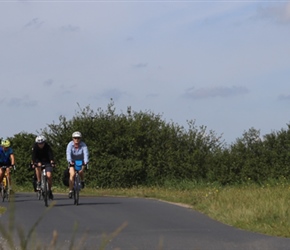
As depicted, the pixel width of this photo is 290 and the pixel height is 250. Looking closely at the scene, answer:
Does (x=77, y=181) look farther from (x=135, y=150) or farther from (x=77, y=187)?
(x=135, y=150)

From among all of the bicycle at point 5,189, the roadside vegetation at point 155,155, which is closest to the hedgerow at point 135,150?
the roadside vegetation at point 155,155

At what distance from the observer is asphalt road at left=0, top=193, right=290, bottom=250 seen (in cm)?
1256

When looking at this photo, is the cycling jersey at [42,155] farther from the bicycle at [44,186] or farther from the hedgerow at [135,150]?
the hedgerow at [135,150]

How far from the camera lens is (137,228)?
15.1 m

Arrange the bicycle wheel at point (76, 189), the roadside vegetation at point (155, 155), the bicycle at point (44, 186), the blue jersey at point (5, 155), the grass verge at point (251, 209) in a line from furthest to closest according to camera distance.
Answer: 1. the roadside vegetation at point (155, 155)
2. the blue jersey at point (5, 155)
3. the bicycle wheel at point (76, 189)
4. the bicycle at point (44, 186)
5. the grass verge at point (251, 209)

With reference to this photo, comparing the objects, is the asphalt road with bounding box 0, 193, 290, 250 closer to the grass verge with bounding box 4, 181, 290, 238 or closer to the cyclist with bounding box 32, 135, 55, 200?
the grass verge with bounding box 4, 181, 290, 238

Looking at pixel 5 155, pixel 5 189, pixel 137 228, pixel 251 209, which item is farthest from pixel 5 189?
pixel 137 228

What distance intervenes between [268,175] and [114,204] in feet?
43.5

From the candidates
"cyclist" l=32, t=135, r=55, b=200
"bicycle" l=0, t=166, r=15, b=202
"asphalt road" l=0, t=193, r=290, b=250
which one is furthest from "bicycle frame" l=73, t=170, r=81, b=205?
"bicycle" l=0, t=166, r=15, b=202

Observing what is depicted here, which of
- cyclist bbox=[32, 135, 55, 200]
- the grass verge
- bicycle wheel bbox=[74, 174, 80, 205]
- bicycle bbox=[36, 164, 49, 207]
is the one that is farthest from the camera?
cyclist bbox=[32, 135, 55, 200]

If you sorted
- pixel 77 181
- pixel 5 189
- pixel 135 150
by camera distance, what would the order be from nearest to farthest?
pixel 77 181 < pixel 5 189 < pixel 135 150

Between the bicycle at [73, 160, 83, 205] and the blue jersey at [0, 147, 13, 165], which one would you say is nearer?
the bicycle at [73, 160, 83, 205]

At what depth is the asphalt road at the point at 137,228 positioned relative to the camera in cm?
1256

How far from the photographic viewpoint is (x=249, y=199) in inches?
773
